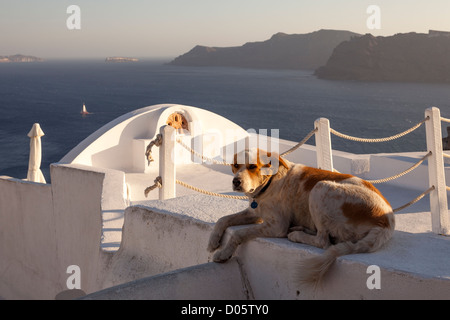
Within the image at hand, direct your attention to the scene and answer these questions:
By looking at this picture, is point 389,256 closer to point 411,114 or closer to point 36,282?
point 36,282

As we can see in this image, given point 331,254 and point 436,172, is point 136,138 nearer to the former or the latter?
point 436,172

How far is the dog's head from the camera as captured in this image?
106 inches

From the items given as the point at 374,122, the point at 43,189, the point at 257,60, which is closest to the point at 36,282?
the point at 43,189

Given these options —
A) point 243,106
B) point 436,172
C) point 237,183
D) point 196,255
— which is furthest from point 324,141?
point 243,106

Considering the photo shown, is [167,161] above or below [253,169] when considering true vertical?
below

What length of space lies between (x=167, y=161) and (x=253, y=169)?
2840 mm

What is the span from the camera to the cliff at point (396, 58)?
9181cm

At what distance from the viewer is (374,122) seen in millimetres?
61844

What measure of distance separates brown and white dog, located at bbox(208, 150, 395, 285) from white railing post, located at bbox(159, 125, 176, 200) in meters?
2.48

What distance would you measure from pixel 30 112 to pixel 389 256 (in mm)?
70119

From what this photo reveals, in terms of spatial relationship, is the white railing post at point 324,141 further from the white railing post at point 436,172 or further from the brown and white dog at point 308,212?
the brown and white dog at point 308,212

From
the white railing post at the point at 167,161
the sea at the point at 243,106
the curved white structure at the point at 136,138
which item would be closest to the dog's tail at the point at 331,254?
the white railing post at the point at 167,161

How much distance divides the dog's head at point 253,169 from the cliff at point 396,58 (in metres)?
95.0

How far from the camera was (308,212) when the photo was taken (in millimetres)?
2889
